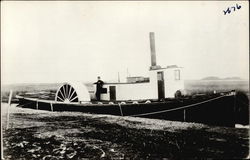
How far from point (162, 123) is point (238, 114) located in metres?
1.39

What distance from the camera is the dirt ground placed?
3.59 metres

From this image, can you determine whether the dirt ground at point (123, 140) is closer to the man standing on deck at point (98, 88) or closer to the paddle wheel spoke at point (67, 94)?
the man standing on deck at point (98, 88)

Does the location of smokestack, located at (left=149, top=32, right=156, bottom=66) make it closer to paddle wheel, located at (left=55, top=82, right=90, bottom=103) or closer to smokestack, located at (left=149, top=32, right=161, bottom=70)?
smokestack, located at (left=149, top=32, right=161, bottom=70)

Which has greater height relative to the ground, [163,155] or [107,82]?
[107,82]

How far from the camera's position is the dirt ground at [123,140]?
3589 mm

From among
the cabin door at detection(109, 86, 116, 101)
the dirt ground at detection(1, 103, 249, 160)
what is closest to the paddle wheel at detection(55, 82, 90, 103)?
the cabin door at detection(109, 86, 116, 101)

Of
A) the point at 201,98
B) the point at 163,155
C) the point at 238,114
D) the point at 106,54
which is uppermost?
the point at 106,54

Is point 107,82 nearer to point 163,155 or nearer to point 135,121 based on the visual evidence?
point 135,121

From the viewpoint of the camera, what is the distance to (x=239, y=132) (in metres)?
4.47

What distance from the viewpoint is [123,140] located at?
420 centimetres

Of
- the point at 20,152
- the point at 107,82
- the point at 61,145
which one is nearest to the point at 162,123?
the point at 107,82

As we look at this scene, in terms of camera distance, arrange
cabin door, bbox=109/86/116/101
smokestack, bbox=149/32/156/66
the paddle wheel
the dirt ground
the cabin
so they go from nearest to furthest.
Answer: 1. the dirt ground
2. smokestack, bbox=149/32/156/66
3. the cabin
4. cabin door, bbox=109/86/116/101
5. the paddle wheel

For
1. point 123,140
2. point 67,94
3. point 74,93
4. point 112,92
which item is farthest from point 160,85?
point 67,94

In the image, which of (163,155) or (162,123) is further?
(162,123)
